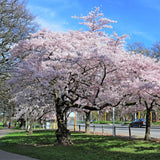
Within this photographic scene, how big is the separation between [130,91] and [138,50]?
3260 cm

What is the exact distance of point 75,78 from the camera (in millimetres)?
14594

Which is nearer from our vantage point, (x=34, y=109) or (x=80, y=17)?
(x=80, y=17)

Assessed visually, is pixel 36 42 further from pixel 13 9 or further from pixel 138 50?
→ pixel 138 50

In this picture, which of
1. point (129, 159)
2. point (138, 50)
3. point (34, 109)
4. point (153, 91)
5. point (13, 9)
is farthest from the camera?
point (138, 50)

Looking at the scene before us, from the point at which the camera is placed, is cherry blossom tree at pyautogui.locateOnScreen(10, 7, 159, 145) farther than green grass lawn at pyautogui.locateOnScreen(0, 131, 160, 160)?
Yes

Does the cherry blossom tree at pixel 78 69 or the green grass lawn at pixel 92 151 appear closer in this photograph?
the green grass lawn at pixel 92 151

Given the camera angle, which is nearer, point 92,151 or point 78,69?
point 92,151

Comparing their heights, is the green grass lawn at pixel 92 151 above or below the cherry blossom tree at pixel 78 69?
below

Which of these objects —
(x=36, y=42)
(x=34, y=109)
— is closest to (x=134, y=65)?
(x=36, y=42)

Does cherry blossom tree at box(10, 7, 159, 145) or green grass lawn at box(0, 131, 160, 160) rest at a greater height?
cherry blossom tree at box(10, 7, 159, 145)

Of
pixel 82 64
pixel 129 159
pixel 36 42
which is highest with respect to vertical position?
pixel 36 42

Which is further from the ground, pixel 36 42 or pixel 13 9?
pixel 13 9

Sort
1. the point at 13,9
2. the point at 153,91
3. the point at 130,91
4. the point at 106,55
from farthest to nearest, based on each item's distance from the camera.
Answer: the point at 13,9 → the point at 130,91 → the point at 153,91 → the point at 106,55

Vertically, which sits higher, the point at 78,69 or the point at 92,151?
the point at 78,69
